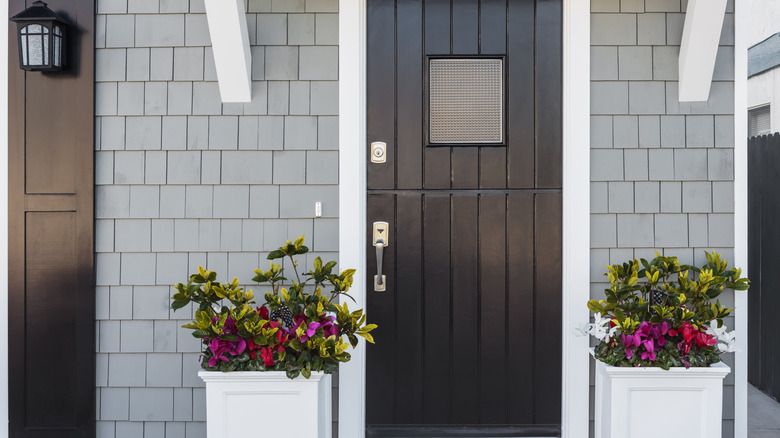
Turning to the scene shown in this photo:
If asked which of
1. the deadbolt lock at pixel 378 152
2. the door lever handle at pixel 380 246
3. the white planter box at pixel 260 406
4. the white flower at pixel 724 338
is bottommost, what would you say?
the white planter box at pixel 260 406

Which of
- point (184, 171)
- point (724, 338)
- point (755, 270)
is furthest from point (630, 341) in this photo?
point (184, 171)

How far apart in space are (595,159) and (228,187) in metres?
1.62

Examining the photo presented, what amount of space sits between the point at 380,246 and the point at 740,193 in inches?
62.8

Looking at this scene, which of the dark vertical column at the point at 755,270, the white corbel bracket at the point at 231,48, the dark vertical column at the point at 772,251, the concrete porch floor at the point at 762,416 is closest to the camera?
the white corbel bracket at the point at 231,48

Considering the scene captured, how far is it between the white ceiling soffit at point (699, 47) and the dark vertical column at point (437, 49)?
1012 millimetres

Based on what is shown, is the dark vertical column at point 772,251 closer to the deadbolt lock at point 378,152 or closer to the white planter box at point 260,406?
the deadbolt lock at point 378,152

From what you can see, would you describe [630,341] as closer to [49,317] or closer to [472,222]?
[472,222]

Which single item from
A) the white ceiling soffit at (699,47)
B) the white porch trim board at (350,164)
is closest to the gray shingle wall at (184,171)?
the white porch trim board at (350,164)

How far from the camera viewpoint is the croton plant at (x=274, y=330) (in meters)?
2.30

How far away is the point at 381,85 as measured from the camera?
278 cm

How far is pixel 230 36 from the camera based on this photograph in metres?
2.58

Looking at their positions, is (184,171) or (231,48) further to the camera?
(184,171)

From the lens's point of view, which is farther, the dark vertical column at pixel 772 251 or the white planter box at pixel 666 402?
the dark vertical column at pixel 772 251

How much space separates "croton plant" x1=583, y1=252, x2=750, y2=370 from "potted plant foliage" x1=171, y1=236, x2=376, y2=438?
954 millimetres
